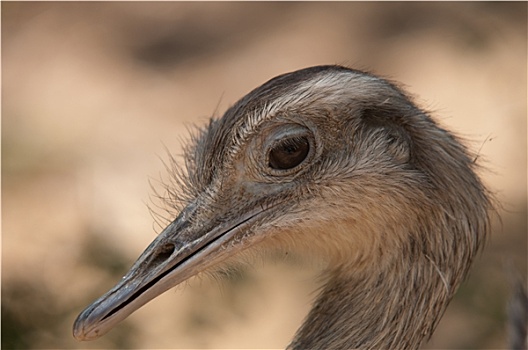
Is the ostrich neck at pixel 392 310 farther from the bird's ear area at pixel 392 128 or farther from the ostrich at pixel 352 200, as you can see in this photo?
the bird's ear area at pixel 392 128

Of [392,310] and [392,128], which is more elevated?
[392,128]

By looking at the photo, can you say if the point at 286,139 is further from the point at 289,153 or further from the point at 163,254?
the point at 163,254

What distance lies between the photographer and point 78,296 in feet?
13.7

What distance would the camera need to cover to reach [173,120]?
743cm

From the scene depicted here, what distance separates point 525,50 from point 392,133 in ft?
16.8

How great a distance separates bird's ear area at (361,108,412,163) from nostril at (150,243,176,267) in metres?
0.66

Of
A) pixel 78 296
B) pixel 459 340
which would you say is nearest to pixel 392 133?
pixel 78 296

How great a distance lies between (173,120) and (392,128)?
15.8ft

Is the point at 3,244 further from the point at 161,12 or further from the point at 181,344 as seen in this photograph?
the point at 161,12

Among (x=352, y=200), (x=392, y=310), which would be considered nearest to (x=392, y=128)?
(x=352, y=200)

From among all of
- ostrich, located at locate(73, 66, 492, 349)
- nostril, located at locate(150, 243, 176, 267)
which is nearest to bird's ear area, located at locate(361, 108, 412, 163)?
ostrich, located at locate(73, 66, 492, 349)

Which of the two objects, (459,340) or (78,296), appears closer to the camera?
(78,296)

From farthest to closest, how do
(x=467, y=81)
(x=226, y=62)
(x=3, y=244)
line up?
(x=226, y=62)
(x=467, y=81)
(x=3, y=244)

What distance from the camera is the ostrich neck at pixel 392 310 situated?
274cm
